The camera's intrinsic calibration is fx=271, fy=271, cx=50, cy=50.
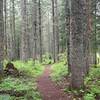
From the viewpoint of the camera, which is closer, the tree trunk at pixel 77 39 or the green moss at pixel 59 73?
the tree trunk at pixel 77 39

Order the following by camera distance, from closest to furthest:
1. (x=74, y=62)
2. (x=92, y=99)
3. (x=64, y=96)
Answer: (x=92, y=99) < (x=64, y=96) < (x=74, y=62)

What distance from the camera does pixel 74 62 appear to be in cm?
1176

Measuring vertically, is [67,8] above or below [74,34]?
above

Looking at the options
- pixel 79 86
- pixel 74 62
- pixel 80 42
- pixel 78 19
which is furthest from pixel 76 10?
pixel 79 86

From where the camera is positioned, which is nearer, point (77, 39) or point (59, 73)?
point (77, 39)

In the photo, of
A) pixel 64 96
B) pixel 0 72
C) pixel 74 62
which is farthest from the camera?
pixel 0 72

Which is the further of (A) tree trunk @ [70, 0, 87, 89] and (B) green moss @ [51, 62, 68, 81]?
(B) green moss @ [51, 62, 68, 81]

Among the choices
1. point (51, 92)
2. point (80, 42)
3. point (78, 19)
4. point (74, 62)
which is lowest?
point (51, 92)

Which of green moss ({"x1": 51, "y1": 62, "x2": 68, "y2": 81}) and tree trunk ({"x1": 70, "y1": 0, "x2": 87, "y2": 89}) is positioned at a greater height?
tree trunk ({"x1": 70, "y1": 0, "x2": 87, "y2": 89})

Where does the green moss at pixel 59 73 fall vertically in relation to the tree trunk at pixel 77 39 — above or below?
below

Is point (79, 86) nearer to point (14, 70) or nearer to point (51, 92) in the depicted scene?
point (51, 92)

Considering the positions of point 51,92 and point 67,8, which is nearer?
point 51,92

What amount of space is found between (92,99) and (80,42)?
2.63 m

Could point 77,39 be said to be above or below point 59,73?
above
